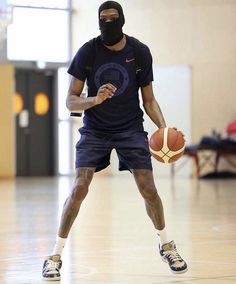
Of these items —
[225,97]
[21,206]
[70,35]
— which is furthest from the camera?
[70,35]

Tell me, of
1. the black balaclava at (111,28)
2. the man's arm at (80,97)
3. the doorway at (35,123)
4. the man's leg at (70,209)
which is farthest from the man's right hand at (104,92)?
the doorway at (35,123)

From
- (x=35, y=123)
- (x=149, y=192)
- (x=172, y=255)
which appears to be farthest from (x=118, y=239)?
(x=35, y=123)

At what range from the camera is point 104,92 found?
598 cm

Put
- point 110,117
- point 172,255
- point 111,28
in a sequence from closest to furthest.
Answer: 1. point 111,28
2. point 110,117
3. point 172,255

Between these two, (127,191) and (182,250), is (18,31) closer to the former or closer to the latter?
(127,191)

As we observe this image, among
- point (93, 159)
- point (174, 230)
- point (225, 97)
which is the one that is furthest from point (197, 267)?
point (225, 97)

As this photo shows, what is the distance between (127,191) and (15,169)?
9.00 metres

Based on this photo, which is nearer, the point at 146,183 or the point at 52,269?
the point at 52,269

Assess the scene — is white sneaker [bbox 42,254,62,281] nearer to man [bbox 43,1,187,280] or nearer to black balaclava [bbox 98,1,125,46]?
man [bbox 43,1,187,280]

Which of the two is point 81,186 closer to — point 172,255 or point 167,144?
point 167,144

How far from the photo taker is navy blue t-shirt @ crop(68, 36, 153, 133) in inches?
247

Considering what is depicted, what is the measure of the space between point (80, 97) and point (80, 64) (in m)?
0.28

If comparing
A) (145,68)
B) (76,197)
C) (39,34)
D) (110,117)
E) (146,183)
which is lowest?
(76,197)

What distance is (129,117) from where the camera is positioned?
6.39 m
